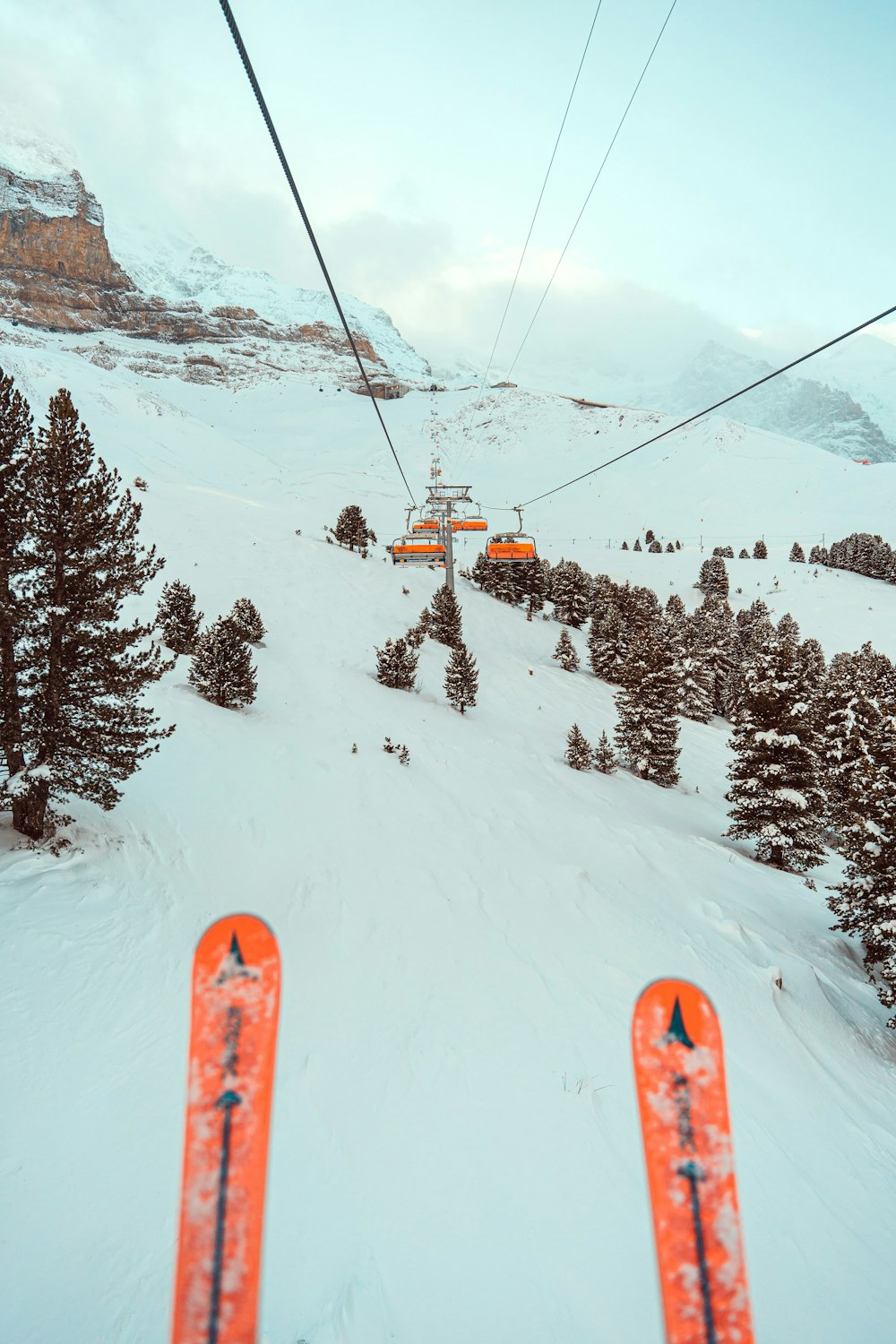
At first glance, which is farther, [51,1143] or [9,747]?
[9,747]

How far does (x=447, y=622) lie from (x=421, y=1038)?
87.3 feet

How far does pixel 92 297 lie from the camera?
428 ft

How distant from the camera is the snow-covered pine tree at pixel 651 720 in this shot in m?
24.6

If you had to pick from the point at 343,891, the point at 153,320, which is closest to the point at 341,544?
the point at 343,891

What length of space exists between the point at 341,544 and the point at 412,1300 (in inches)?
1611

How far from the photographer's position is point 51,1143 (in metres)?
4.25

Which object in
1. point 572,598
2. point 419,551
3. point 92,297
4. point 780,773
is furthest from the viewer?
point 92,297

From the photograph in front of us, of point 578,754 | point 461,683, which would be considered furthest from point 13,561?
point 578,754

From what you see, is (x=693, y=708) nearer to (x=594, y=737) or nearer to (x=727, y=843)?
(x=594, y=737)

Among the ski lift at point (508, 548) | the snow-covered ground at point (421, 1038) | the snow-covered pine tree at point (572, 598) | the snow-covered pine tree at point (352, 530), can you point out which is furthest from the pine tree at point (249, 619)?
the snow-covered pine tree at point (572, 598)

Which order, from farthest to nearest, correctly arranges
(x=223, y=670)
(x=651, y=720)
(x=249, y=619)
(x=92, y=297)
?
(x=92, y=297) → (x=651, y=720) → (x=249, y=619) → (x=223, y=670)

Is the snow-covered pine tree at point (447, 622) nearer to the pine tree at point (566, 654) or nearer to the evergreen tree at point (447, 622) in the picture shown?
the evergreen tree at point (447, 622)

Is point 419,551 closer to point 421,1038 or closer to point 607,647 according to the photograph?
point 607,647

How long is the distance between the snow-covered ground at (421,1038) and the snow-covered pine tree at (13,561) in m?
1.56
